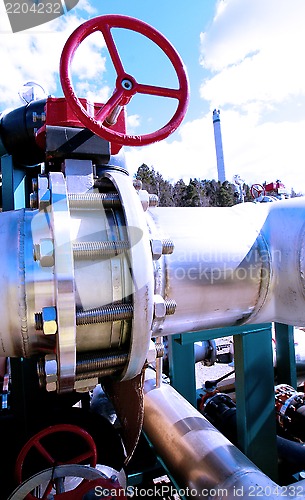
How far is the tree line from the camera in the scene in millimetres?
17594

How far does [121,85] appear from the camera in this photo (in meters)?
0.81

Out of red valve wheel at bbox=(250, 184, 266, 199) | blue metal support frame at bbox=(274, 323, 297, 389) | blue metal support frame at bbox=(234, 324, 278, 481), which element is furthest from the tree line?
blue metal support frame at bbox=(234, 324, 278, 481)

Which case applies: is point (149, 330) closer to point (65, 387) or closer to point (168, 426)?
point (65, 387)

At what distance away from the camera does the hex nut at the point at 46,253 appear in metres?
0.51

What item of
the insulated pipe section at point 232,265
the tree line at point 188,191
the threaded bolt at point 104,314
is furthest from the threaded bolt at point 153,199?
the tree line at point 188,191

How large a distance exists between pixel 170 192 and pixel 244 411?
17818 millimetres

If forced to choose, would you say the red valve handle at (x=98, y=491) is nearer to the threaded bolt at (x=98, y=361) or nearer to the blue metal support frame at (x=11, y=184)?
the threaded bolt at (x=98, y=361)

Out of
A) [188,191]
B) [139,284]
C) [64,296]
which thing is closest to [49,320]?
[64,296]

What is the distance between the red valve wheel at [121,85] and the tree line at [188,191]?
16337 millimetres

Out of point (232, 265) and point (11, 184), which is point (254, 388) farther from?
point (11, 184)

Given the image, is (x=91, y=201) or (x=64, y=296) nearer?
(x=64, y=296)

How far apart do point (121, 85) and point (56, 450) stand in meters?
1.13

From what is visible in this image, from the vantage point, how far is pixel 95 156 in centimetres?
87

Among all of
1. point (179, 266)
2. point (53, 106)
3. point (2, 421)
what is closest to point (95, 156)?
point (53, 106)
